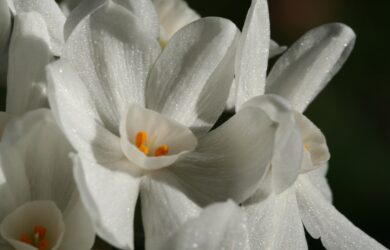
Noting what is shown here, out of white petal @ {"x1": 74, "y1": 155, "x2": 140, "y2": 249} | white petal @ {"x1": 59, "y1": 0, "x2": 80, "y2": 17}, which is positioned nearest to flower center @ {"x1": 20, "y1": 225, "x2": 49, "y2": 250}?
white petal @ {"x1": 74, "y1": 155, "x2": 140, "y2": 249}

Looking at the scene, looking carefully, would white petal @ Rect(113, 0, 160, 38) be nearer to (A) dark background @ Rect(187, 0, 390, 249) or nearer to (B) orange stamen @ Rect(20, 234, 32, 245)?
(B) orange stamen @ Rect(20, 234, 32, 245)

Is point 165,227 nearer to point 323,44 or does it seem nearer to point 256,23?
point 256,23

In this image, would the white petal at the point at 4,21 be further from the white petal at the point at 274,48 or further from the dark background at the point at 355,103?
the dark background at the point at 355,103

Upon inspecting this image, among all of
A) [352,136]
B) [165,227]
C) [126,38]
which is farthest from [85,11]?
[352,136]

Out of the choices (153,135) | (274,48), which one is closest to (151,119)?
(153,135)

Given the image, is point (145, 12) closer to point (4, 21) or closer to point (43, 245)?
point (4, 21)
